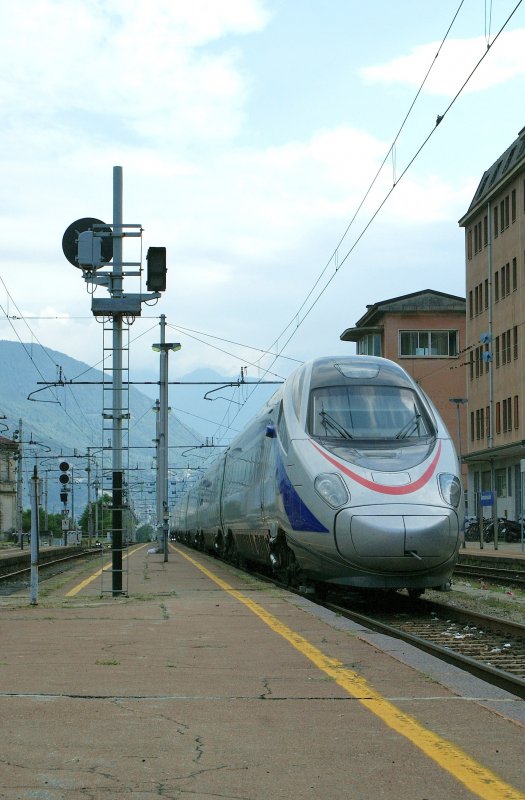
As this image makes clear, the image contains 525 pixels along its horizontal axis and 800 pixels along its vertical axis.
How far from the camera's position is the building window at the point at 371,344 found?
82312mm

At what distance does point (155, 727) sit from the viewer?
623cm

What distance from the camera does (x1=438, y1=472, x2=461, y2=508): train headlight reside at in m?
13.9

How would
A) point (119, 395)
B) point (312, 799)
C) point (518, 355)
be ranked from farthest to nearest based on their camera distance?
point (518, 355)
point (119, 395)
point (312, 799)

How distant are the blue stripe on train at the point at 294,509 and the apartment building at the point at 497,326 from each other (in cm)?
3596

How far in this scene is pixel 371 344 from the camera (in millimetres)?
83688

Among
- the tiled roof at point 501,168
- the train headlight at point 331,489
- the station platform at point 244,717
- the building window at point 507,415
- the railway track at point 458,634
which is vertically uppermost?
the tiled roof at point 501,168

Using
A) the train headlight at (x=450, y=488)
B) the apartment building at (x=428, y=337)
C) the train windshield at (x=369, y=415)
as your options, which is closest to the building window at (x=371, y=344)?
the apartment building at (x=428, y=337)

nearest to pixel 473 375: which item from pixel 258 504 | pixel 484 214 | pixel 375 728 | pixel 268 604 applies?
pixel 484 214

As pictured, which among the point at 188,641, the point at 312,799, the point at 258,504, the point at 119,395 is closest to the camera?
the point at 312,799

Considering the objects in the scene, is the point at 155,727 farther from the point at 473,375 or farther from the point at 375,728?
the point at 473,375

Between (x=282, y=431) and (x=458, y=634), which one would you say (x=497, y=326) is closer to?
(x=282, y=431)

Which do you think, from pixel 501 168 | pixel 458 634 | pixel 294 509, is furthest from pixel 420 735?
pixel 501 168

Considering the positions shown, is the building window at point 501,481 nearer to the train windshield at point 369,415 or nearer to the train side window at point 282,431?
the train side window at point 282,431

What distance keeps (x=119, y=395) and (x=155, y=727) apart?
10.3 m
